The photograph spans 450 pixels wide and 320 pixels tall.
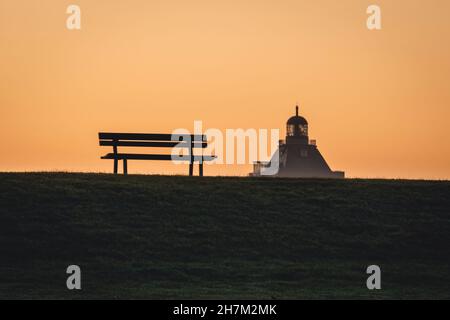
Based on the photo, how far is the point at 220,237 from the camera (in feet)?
138

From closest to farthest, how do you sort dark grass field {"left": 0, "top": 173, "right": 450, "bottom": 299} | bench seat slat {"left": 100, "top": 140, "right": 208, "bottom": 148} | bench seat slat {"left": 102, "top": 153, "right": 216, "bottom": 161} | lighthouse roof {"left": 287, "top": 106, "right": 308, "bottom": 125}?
dark grass field {"left": 0, "top": 173, "right": 450, "bottom": 299} → bench seat slat {"left": 102, "top": 153, "right": 216, "bottom": 161} → bench seat slat {"left": 100, "top": 140, "right": 208, "bottom": 148} → lighthouse roof {"left": 287, "top": 106, "right": 308, "bottom": 125}

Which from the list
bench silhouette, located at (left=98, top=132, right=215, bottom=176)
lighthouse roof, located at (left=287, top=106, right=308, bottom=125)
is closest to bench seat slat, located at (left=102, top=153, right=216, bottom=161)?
bench silhouette, located at (left=98, top=132, right=215, bottom=176)

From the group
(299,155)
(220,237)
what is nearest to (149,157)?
(220,237)

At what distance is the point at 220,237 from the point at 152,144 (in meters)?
8.62

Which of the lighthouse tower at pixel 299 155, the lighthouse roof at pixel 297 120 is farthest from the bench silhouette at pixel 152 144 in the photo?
the lighthouse roof at pixel 297 120

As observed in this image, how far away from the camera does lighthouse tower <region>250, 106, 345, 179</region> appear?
130m

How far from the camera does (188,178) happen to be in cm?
4800

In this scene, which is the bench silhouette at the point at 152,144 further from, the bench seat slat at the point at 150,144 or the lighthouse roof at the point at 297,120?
the lighthouse roof at the point at 297,120

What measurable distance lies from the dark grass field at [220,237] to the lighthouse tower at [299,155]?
80.3m

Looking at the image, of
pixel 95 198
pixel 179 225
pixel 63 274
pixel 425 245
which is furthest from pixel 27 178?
pixel 425 245

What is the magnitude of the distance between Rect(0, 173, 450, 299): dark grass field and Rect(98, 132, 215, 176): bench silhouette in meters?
1.73

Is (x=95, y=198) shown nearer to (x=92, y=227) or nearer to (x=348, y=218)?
(x=92, y=227)

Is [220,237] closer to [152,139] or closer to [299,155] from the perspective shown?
[152,139]

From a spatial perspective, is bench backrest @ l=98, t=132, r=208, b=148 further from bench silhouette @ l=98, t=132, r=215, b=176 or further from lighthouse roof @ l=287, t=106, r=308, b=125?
lighthouse roof @ l=287, t=106, r=308, b=125
